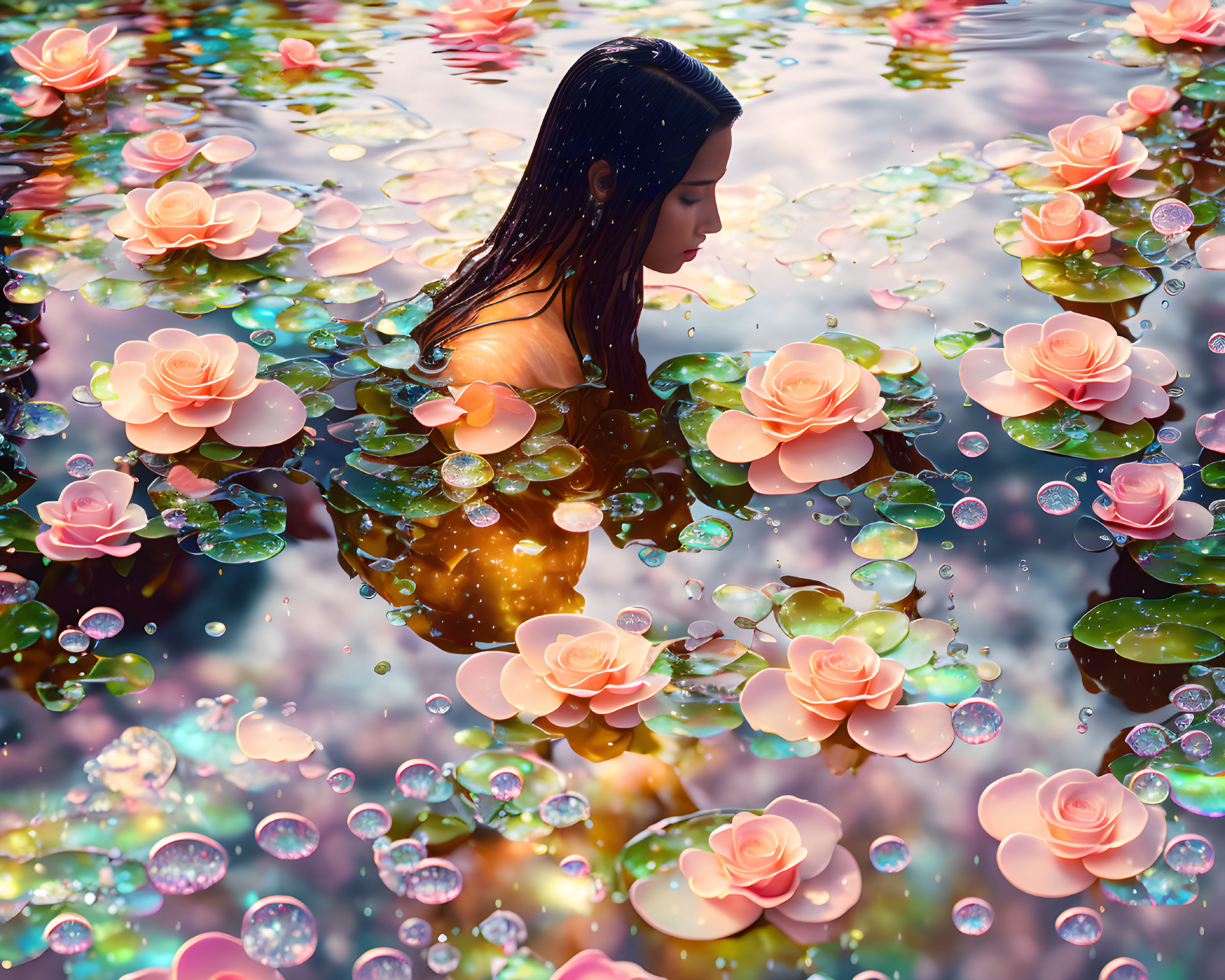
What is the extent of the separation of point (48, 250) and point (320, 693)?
111cm

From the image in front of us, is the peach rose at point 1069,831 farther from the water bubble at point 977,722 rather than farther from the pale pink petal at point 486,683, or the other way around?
the pale pink petal at point 486,683

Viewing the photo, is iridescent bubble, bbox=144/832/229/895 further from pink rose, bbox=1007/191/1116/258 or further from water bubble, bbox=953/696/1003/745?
pink rose, bbox=1007/191/1116/258

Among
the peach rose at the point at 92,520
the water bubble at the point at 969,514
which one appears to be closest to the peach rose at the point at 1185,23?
the water bubble at the point at 969,514

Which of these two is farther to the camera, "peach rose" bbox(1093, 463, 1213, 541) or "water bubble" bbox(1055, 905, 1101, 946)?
"peach rose" bbox(1093, 463, 1213, 541)

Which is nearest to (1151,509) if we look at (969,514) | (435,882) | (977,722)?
(969,514)

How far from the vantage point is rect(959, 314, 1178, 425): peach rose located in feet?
5.62

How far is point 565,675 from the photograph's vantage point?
4.35 ft

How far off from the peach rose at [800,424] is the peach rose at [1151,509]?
13.1 inches

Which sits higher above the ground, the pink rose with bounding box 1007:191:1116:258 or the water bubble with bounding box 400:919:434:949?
the pink rose with bounding box 1007:191:1116:258

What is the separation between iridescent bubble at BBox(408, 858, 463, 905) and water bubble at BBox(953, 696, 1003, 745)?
0.60m

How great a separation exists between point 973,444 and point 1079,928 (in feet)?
2.43

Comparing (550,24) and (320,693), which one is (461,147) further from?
(320,693)

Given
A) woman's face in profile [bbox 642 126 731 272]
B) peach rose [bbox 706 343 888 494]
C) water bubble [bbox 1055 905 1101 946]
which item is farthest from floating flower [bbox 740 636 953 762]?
woman's face in profile [bbox 642 126 731 272]

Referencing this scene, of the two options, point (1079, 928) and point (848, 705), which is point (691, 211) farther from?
point (1079, 928)
